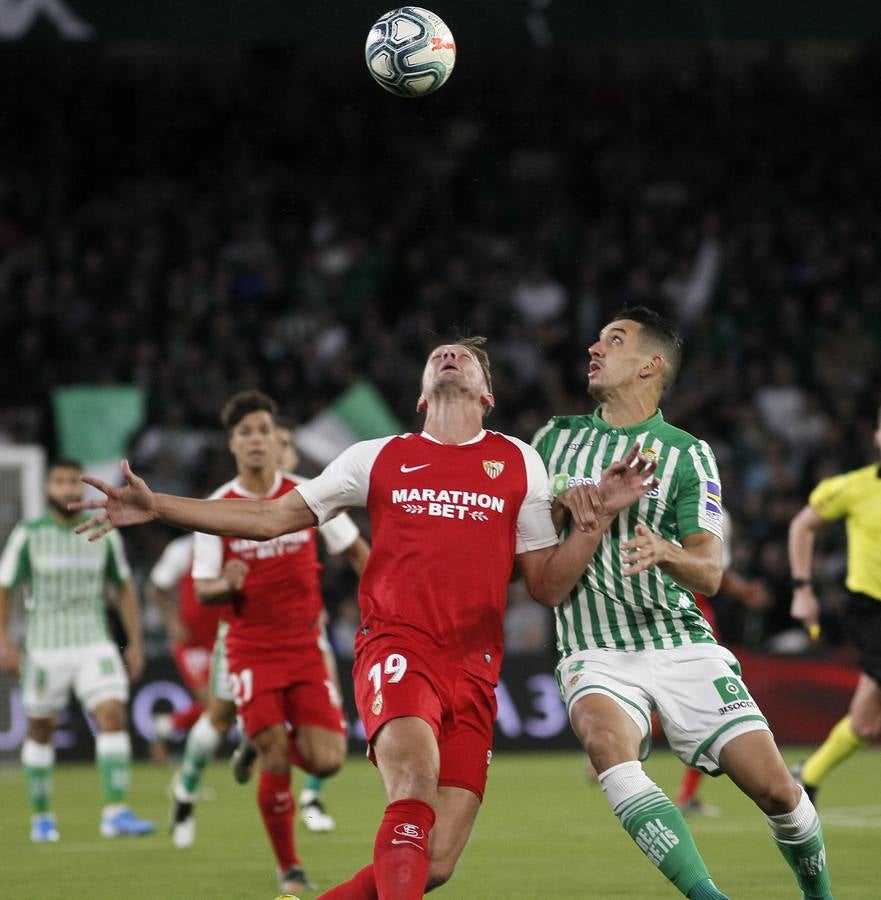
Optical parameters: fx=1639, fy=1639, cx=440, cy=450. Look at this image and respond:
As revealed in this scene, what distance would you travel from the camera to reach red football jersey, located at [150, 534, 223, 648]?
12.5 meters

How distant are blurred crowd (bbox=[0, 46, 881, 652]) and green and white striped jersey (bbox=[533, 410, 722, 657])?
10.2 meters

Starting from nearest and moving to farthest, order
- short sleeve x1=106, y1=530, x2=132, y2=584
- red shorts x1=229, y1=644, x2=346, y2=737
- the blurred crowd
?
1. red shorts x1=229, y1=644, x2=346, y2=737
2. short sleeve x1=106, y1=530, x2=132, y2=584
3. the blurred crowd

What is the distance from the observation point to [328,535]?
336 inches

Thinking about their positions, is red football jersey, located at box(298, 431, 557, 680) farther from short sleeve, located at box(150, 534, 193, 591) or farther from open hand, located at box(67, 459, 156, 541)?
short sleeve, located at box(150, 534, 193, 591)

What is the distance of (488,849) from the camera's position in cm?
936

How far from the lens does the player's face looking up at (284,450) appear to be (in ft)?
30.2

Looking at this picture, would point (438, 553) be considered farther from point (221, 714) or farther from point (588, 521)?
point (221, 714)

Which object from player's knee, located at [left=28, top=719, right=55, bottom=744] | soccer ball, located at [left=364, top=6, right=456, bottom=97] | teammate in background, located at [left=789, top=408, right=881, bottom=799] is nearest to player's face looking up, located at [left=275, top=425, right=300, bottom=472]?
soccer ball, located at [left=364, top=6, right=456, bottom=97]

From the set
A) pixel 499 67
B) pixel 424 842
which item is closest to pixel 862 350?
pixel 499 67

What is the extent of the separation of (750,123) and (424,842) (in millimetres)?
18551

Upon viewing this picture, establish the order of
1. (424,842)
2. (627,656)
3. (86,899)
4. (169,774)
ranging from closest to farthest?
(424,842) < (627,656) < (86,899) < (169,774)

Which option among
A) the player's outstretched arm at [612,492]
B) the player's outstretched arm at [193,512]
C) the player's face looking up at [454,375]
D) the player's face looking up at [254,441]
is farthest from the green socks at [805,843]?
the player's face looking up at [254,441]

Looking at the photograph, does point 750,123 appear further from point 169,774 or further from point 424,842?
point 424,842

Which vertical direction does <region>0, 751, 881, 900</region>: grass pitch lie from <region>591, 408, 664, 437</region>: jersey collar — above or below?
below
